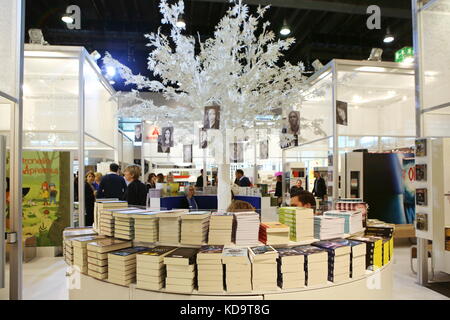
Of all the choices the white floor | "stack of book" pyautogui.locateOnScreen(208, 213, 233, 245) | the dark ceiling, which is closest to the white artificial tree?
"stack of book" pyautogui.locateOnScreen(208, 213, 233, 245)

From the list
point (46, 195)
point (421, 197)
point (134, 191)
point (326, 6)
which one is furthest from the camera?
point (326, 6)

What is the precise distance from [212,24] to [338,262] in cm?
799

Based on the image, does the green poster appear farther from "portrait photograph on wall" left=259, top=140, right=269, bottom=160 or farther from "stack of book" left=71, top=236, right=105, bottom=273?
"portrait photograph on wall" left=259, top=140, right=269, bottom=160

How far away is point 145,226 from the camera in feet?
8.39

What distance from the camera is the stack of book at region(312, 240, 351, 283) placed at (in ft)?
8.16

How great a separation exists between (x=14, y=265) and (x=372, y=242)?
3.29 m

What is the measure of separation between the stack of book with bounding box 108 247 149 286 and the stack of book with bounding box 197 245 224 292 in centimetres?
54

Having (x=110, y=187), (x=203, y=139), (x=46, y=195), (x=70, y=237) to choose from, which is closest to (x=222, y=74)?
(x=203, y=139)

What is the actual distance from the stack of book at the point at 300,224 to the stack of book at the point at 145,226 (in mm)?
1116

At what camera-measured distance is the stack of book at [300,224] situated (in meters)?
2.62

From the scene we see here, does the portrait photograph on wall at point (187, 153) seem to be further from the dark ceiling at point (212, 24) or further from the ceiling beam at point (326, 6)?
the dark ceiling at point (212, 24)

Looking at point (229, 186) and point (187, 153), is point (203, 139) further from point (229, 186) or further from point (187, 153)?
point (187, 153)
